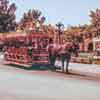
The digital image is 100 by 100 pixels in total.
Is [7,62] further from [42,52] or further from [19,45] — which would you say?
[42,52]

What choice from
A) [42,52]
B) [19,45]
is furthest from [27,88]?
[19,45]

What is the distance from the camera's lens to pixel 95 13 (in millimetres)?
62406

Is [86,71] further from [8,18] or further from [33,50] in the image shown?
[8,18]

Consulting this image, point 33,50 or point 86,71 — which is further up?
point 33,50

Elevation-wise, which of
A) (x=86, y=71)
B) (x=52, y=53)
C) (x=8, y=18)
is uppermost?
(x=8, y=18)

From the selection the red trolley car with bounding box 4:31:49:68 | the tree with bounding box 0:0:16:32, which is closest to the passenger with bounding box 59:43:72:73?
the red trolley car with bounding box 4:31:49:68

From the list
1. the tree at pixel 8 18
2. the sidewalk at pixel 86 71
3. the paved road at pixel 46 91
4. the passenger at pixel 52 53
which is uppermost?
the tree at pixel 8 18

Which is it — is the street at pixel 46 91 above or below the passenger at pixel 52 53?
below

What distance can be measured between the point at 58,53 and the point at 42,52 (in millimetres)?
1457

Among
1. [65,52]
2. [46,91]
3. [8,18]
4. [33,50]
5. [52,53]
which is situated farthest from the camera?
A: [8,18]

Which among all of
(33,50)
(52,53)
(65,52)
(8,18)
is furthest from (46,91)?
(8,18)

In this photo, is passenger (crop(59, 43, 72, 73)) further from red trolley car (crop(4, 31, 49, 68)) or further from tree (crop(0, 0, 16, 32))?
tree (crop(0, 0, 16, 32))

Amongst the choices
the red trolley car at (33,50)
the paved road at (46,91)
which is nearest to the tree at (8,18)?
the red trolley car at (33,50)

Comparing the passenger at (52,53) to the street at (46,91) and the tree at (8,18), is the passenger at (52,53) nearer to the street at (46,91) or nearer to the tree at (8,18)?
the street at (46,91)
